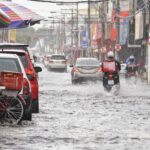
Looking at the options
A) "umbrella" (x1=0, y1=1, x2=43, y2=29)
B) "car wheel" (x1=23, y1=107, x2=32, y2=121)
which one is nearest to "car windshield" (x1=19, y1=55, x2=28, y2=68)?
"car wheel" (x1=23, y1=107, x2=32, y2=121)

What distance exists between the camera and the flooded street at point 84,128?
12.6m

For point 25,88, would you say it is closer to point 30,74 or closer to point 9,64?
point 9,64

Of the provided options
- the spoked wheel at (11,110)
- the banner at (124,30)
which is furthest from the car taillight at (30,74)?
the banner at (124,30)

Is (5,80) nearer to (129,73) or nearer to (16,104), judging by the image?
(16,104)

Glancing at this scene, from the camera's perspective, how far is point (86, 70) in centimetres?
3769

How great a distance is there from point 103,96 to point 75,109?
6389 millimetres

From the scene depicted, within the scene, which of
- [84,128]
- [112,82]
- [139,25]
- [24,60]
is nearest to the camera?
[84,128]

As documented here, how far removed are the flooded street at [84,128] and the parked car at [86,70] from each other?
13377 millimetres

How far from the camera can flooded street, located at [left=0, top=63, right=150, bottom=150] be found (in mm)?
12578

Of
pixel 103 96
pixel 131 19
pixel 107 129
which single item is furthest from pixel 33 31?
pixel 107 129

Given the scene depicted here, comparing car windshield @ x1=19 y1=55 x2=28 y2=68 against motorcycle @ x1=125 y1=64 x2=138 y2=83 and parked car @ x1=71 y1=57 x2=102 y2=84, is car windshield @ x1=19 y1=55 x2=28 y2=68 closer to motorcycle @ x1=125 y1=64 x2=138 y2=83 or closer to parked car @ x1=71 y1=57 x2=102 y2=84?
motorcycle @ x1=125 y1=64 x2=138 y2=83

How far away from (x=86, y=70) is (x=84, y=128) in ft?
73.2

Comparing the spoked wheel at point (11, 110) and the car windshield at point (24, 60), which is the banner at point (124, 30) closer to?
the car windshield at point (24, 60)

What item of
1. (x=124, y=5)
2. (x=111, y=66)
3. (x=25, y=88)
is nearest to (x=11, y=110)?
(x=25, y=88)
